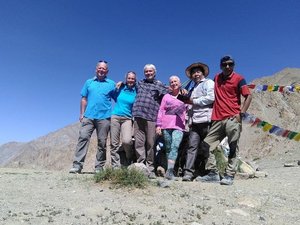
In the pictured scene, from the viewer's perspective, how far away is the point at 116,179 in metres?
5.46

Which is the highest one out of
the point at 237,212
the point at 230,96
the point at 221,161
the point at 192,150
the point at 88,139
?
the point at 230,96

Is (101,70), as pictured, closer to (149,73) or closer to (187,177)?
(149,73)

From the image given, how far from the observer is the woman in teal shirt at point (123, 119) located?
732cm

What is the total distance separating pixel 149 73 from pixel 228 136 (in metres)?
1.97

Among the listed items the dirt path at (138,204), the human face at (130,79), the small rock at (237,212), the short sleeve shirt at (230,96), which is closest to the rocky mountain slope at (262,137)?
the human face at (130,79)

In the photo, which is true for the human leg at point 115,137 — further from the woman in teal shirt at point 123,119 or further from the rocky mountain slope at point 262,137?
the rocky mountain slope at point 262,137

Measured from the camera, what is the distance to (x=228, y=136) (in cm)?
640

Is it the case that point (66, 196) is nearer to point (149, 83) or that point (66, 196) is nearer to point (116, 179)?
point (116, 179)

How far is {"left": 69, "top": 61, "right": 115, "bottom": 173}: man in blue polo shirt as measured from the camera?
737cm

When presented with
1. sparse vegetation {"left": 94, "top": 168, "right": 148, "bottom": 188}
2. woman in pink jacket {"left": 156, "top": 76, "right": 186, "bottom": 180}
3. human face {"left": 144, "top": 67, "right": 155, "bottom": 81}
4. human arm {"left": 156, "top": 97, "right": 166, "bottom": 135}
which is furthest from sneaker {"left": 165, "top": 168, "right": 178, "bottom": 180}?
human face {"left": 144, "top": 67, "right": 155, "bottom": 81}

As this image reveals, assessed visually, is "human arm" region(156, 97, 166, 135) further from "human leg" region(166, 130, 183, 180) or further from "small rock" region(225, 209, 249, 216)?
"small rock" region(225, 209, 249, 216)

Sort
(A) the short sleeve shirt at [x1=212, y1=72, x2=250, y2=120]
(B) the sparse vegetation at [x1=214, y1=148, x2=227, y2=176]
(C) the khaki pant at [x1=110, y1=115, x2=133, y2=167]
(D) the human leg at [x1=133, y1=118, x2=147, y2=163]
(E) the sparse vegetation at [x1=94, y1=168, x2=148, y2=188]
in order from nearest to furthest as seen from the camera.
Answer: (E) the sparse vegetation at [x1=94, y1=168, x2=148, y2=188], (A) the short sleeve shirt at [x1=212, y1=72, x2=250, y2=120], (D) the human leg at [x1=133, y1=118, x2=147, y2=163], (C) the khaki pant at [x1=110, y1=115, x2=133, y2=167], (B) the sparse vegetation at [x1=214, y1=148, x2=227, y2=176]

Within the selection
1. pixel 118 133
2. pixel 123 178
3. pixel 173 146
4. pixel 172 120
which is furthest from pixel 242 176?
pixel 123 178

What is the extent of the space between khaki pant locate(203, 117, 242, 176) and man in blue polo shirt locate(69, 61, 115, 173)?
2.12 meters
